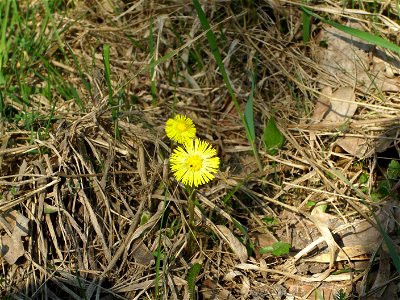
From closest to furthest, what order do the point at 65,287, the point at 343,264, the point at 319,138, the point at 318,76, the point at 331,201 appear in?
the point at 65,287
the point at 343,264
the point at 331,201
the point at 319,138
the point at 318,76

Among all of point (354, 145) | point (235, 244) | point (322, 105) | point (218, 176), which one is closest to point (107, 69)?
point (218, 176)

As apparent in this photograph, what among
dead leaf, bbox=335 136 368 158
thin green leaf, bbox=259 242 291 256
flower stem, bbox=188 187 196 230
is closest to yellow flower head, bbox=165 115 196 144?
flower stem, bbox=188 187 196 230

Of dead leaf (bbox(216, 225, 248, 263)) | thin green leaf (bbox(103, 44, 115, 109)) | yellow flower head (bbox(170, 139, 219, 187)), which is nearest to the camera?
yellow flower head (bbox(170, 139, 219, 187))

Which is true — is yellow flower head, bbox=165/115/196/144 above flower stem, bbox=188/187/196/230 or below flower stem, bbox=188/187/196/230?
above

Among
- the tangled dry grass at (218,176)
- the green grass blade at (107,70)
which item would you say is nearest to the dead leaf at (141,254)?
the tangled dry grass at (218,176)

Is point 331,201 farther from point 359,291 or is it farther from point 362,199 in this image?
point 359,291

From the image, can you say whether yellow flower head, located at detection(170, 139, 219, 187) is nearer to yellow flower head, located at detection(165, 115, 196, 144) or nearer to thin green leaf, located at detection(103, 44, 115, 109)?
yellow flower head, located at detection(165, 115, 196, 144)

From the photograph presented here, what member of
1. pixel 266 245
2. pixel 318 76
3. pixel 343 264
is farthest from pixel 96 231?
pixel 318 76

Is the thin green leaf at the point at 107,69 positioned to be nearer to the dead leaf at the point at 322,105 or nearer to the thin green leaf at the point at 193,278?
the thin green leaf at the point at 193,278
